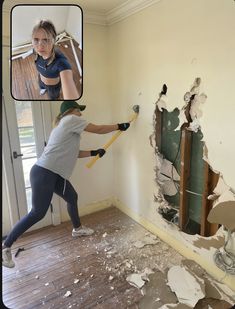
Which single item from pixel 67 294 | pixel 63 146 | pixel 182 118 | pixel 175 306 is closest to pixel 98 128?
pixel 63 146

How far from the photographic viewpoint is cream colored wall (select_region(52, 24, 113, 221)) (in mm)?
1152

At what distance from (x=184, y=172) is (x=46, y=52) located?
1.15m

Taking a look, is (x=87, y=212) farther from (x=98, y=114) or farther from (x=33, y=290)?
(x=98, y=114)

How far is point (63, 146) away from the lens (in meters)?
1.29

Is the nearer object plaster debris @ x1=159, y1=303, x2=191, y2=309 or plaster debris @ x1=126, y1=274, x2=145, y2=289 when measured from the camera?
Result: plaster debris @ x1=159, y1=303, x2=191, y2=309

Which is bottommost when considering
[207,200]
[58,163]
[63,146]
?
[207,200]

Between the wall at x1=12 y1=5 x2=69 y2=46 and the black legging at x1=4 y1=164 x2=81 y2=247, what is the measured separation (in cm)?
87

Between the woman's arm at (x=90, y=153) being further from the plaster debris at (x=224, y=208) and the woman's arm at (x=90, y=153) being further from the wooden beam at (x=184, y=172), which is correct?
the plaster debris at (x=224, y=208)

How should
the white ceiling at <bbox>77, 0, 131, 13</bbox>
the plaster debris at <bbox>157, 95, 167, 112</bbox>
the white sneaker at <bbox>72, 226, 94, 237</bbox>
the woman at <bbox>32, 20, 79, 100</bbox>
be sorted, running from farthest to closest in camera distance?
1. the white sneaker at <bbox>72, 226, 94, 237</bbox>
2. the plaster debris at <bbox>157, 95, 167, 112</bbox>
3. the white ceiling at <bbox>77, 0, 131, 13</bbox>
4. the woman at <bbox>32, 20, 79, 100</bbox>

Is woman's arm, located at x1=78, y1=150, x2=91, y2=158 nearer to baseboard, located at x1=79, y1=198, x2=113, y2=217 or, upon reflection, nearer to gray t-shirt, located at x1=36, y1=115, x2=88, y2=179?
gray t-shirt, located at x1=36, y1=115, x2=88, y2=179

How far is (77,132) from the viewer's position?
1248mm

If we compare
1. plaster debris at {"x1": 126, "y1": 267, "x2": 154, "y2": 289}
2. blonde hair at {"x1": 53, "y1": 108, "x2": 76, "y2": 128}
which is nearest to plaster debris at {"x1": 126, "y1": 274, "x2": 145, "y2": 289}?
plaster debris at {"x1": 126, "y1": 267, "x2": 154, "y2": 289}

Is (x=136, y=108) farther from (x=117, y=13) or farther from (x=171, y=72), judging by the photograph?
(x=117, y=13)

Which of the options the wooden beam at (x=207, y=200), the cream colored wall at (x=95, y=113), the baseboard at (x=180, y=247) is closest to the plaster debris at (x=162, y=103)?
the cream colored wall at (x=95, y=113)
